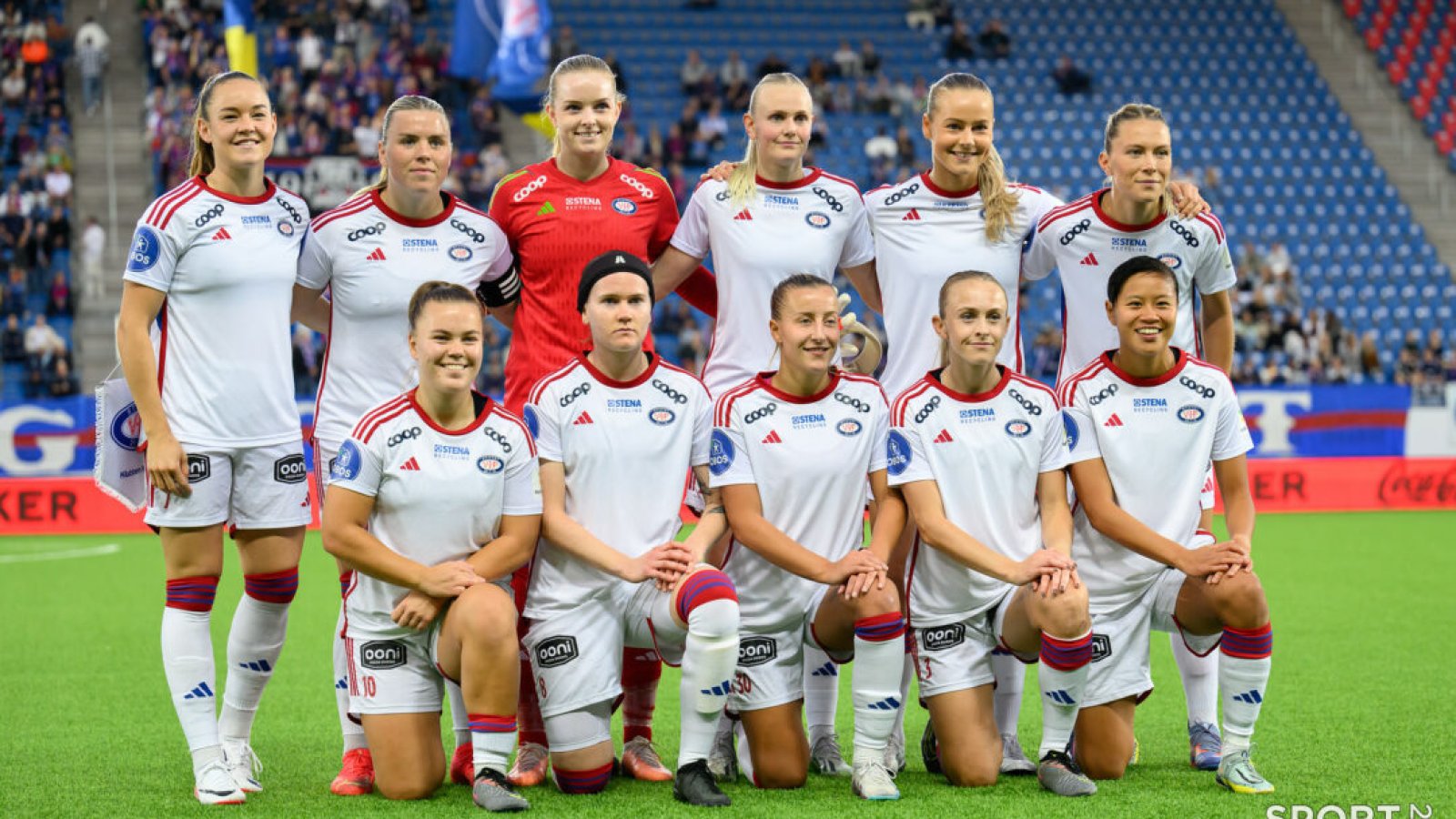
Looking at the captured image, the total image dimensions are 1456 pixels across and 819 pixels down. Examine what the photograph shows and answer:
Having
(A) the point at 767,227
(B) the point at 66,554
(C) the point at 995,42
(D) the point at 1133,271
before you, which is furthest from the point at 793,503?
→ (C) the point at 995,42

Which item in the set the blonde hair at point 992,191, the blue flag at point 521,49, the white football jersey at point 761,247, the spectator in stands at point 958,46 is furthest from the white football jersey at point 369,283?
the spectator in stands at point 958,46

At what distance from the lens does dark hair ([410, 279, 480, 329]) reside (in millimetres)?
4707

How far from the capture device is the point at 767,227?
17.5ft

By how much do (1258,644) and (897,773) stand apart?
125 cm

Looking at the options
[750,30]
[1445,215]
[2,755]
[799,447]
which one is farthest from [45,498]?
[1445,215]

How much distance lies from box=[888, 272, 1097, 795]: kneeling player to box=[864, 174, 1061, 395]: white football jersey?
31 centimetres

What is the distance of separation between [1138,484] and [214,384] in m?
3.02

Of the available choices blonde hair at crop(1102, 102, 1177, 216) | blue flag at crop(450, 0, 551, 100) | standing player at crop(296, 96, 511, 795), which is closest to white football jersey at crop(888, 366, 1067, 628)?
blonde hair at crop(1102, 102, 1177, 216)

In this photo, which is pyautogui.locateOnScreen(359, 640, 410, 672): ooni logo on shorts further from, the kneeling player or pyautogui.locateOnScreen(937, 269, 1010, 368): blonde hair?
pyautogui.locateOnScreen(937, 269, 1010, 368): blonde hair

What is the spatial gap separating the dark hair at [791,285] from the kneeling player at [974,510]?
429 mm

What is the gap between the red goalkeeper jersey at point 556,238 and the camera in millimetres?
5281

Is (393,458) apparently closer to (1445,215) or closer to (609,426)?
(609,426)

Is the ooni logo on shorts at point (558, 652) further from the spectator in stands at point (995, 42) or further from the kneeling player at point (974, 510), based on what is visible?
the spectator in stands at point (995, 42)

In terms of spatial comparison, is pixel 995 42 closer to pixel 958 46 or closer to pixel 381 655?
pixel 958 46
